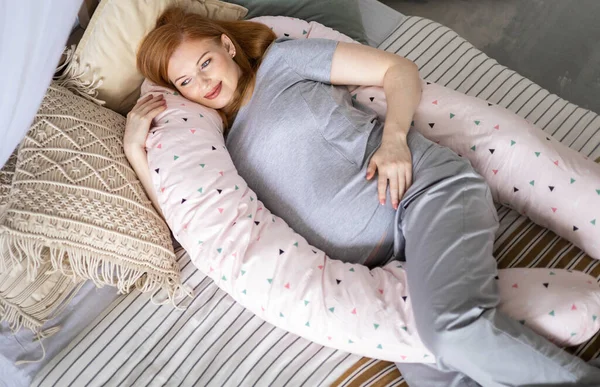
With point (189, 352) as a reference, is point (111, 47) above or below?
above

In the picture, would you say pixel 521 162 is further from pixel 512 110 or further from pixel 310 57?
pixel 310 57

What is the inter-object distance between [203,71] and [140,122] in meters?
0.19

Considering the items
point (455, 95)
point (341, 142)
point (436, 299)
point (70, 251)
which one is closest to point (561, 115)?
point (455, 95)

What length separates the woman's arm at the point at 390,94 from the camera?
1206 millimetres

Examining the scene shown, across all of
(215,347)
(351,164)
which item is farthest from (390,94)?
(215,347)

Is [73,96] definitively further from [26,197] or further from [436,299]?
[436,299]

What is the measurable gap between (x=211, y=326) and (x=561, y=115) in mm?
1086

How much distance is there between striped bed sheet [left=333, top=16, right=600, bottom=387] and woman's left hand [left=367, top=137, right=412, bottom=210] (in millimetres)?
281

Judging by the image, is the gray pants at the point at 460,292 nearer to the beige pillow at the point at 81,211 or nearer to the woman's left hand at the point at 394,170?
the woman's left hand at the point at 394,170

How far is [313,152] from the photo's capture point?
1273mm

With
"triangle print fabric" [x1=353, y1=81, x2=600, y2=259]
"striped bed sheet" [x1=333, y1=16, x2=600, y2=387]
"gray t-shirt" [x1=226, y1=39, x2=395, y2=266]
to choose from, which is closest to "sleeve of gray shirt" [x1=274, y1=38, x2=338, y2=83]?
"gray t-shirt" [x1=226, y1=39, x2=395, y2=266]

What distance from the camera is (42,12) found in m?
0.74

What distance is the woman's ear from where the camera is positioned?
1367 mm

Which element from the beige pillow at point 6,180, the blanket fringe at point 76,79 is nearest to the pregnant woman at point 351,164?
the blanket fringe at point 76,79
